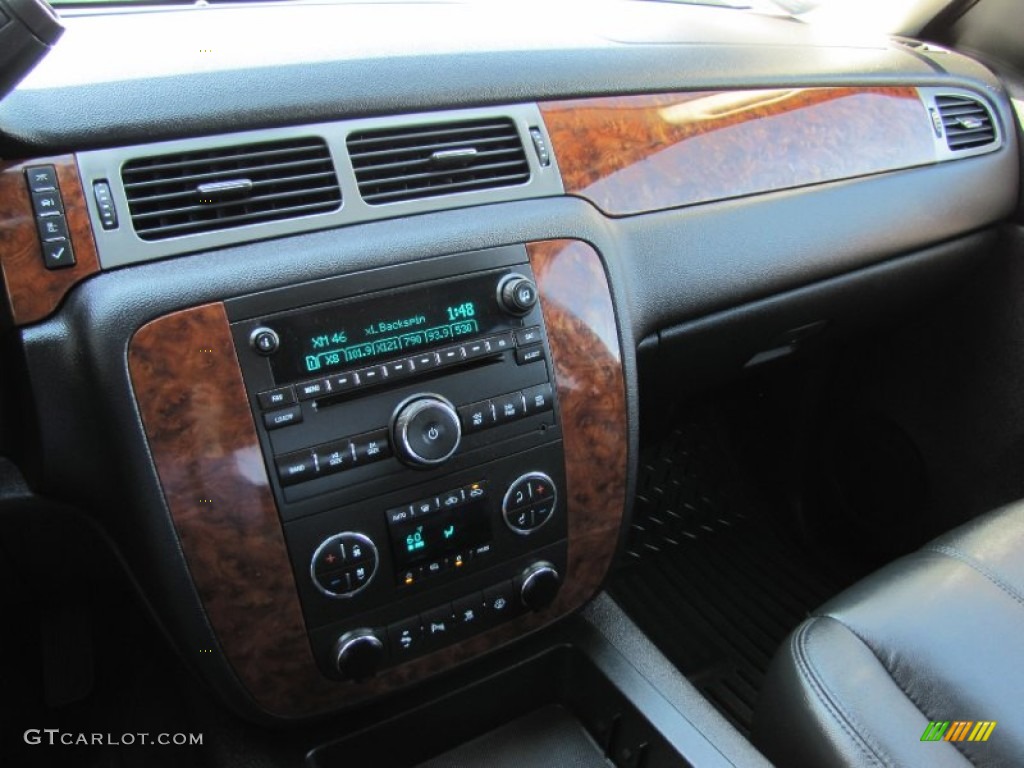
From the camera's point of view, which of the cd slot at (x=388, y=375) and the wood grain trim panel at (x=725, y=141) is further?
the wood grain trim panel at (x=725, y=141)

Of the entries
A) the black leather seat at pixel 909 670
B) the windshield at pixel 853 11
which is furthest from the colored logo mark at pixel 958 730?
the windshield at pixel 853 11

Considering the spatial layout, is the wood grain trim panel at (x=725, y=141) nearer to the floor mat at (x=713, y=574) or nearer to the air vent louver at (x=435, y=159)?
the air vent louver at (x=435, y=159)

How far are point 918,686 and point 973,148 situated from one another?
0.99 meters

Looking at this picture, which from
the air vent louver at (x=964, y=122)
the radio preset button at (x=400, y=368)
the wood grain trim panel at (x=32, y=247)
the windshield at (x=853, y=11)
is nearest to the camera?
the wood grain trim panel at (x=32, y=247)

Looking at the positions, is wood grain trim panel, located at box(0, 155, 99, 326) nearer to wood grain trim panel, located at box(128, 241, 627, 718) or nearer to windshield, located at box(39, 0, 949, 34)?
wood grain trim panel, located at box(128, 241, 627, 718)

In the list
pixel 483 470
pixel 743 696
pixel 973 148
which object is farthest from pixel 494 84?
pixel 743 696

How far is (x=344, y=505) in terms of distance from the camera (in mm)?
879

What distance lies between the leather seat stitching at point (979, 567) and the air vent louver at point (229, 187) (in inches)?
A: 33.4

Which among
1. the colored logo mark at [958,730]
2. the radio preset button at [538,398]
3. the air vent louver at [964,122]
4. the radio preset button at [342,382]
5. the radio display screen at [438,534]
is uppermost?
the air vent louver at [964,122]

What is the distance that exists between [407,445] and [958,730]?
633 mm

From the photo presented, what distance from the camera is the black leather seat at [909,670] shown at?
0.92m

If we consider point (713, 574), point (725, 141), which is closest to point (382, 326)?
point (725, 141)

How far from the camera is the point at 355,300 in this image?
0.87 m

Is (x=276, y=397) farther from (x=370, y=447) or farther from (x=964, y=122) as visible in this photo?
(x=964, y=122)
